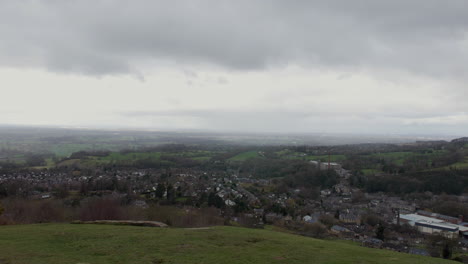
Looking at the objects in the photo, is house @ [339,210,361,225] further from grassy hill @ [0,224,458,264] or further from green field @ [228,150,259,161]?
green field @ [228,150,259,161]

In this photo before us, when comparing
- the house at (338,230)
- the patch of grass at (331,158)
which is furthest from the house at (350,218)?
the patch of grass at (331,158)

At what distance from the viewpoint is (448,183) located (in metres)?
48.4

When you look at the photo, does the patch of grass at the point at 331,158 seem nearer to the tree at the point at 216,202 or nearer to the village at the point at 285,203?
the village at the point at 285,203

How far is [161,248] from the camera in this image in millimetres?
10117

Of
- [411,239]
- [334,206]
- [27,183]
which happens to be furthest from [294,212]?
[27,183]

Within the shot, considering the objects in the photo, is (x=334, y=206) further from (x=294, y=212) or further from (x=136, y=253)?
(x=136, y=253)

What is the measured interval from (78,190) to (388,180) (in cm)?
5774

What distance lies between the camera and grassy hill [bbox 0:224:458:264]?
9.01 metres

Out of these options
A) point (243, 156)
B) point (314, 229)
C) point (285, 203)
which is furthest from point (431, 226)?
point (243, 156)

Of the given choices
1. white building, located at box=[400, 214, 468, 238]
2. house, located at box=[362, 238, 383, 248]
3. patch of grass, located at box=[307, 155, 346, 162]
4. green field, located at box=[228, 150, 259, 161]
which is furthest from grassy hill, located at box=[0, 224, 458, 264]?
green field, located at box=[228, 150, 259, 161]

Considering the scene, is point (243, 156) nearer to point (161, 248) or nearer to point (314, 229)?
point (314, 229)

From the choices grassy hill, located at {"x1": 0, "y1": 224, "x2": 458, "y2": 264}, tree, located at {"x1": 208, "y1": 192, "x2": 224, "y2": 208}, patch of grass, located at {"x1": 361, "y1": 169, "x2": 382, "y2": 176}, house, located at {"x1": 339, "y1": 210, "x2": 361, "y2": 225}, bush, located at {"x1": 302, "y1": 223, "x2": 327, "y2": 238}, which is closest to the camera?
grassy hill, located at {"x1": 0, "y1": 224, "x2": 458, "y2": 264}

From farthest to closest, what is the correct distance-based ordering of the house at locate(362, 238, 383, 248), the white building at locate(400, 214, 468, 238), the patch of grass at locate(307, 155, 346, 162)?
the patch of grass at locate(307, 155, 346, 162) < the white building at locate(400, 214, 468, 238) < the house at locate(362, 238, 383, 248)

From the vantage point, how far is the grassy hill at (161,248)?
9008 millimetres
